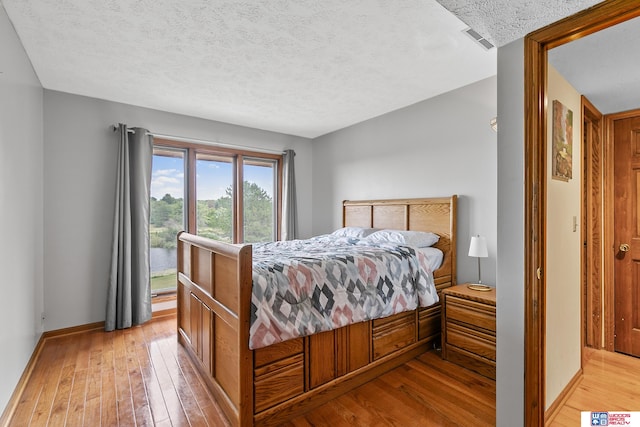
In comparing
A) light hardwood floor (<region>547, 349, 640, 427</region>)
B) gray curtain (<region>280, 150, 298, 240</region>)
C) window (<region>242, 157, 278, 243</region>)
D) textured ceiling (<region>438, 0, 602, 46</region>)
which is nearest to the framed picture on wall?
textured ceiling (<region>438, 0, 602, 46</region>)

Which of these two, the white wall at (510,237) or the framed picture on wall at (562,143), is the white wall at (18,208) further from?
the framed picture on wall at (562,143)

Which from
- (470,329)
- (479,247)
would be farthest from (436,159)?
(470,329)

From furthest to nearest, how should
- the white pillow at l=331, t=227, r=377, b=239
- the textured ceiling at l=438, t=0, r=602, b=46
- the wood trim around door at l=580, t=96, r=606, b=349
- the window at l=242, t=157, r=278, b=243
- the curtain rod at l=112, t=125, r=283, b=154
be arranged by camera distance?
1. the window at l=242, t=157, r=278, b=243
2. the curtain rod at l=112, t=125, r=283, b=154
3. the white pillow at l=331, t=227, r=377, b=239
4. the wood trim around door at l=580, t=96, r=606, b=349
5. the textured ceiling at l=438, t=0, r=602, b=46

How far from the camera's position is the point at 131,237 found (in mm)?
3400

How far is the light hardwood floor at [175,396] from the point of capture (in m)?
1.86

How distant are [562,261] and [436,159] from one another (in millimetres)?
1648

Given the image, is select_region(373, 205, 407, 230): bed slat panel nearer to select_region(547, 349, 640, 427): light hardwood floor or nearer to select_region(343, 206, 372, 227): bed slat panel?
select_region(343, 206, 372, 227): bed slat panel

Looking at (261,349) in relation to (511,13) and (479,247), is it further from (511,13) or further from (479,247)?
(511,13)

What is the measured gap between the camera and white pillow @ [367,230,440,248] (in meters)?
3.02

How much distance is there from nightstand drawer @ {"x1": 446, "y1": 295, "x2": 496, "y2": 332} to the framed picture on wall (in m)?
1.05

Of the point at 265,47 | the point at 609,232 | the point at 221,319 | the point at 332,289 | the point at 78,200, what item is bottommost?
the point at 221,319

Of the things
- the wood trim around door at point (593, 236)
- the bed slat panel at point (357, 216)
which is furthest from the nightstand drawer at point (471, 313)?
the bed slat panel at point (357, 216)

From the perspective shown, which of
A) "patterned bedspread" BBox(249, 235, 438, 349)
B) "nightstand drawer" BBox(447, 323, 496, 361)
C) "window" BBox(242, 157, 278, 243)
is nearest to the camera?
"patterned bedspread" BBox(249, 235, 438, 349)

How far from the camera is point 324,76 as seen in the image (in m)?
2.78
